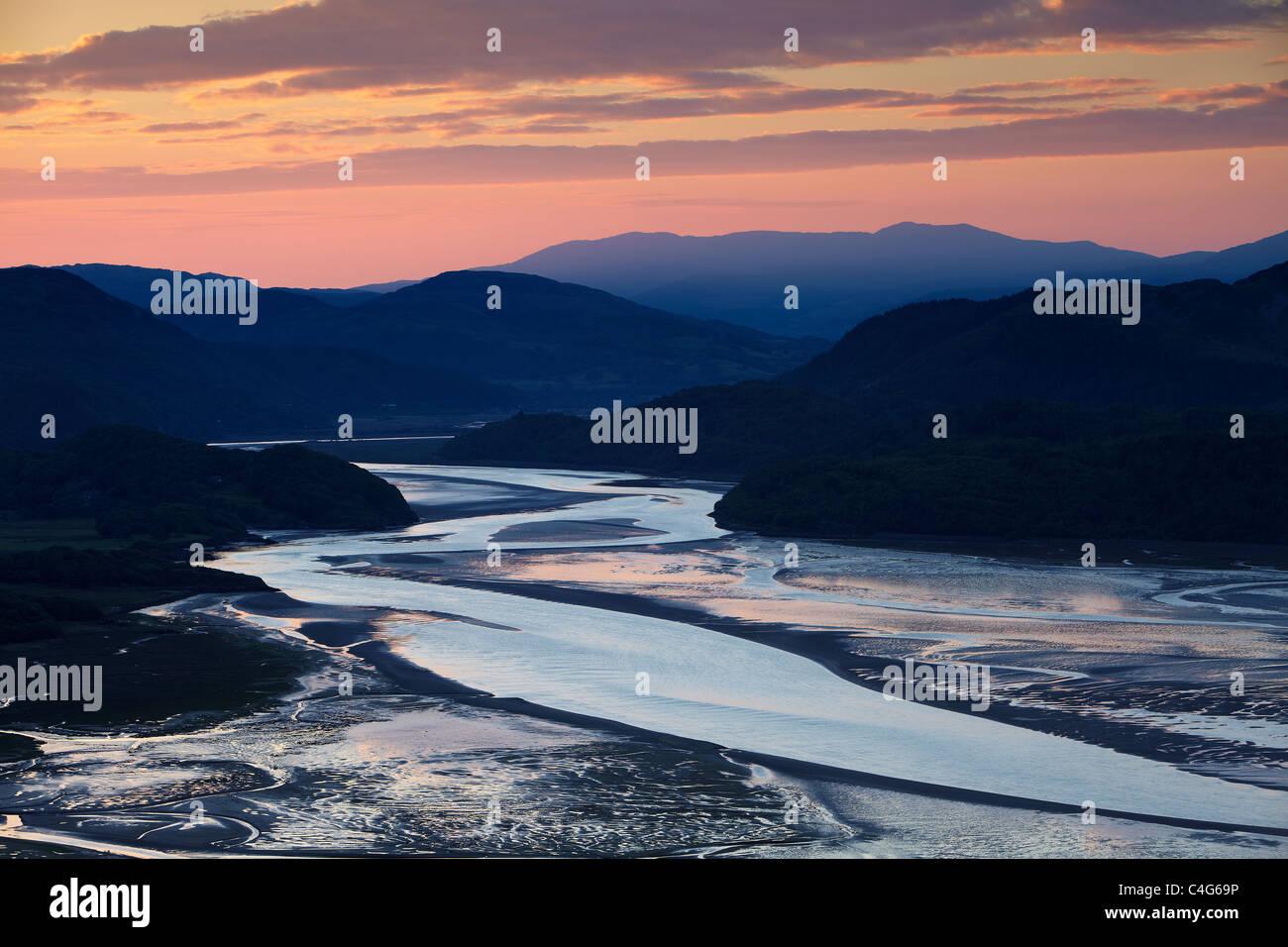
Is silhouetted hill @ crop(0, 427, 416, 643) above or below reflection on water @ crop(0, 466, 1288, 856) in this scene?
above

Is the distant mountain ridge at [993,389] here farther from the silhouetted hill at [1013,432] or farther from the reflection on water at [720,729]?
the reflection on water at [720,729]

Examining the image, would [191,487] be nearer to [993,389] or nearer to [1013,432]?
[1013,432]

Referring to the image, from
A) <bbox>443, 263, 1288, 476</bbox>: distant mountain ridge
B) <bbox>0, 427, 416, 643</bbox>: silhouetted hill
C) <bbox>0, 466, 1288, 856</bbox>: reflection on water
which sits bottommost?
<bbox>0, 466, 1288, 856</bbox>: reflection on water

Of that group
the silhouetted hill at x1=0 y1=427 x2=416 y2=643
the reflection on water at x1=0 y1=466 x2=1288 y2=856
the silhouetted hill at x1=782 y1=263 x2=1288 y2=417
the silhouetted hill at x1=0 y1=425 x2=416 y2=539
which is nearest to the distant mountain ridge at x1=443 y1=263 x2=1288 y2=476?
the silhouetted hill at x1=782 y1=263 x2=1288 y2=417

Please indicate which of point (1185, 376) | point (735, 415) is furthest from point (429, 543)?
point (1185, 376)

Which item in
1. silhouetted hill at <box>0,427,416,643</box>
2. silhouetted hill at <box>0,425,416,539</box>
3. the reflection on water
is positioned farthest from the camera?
silhouetted hill at <box>0,425,416,539</box>

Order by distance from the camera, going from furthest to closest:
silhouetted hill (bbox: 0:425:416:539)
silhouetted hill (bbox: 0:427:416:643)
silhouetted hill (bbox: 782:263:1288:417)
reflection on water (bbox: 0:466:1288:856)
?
1. silhouetted hill (bbox: 782:263:1288:417)
2. silhouetted hill (bbox: 0:425:416:539)
3. silhouetted hill (bbox: 0:427:416:643)
4. reflection on water (bbox: 0:466:1288:856)

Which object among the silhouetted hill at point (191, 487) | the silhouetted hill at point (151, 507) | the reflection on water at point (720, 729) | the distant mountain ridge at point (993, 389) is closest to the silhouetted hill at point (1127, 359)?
the distant mountain ridge at point (993, 389)

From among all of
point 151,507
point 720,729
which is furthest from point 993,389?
point 720,729

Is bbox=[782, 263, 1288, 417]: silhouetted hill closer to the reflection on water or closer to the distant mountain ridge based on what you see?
the distant mountain ridge
